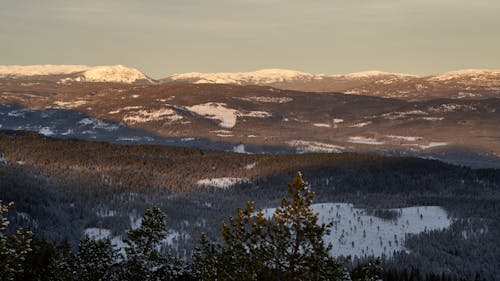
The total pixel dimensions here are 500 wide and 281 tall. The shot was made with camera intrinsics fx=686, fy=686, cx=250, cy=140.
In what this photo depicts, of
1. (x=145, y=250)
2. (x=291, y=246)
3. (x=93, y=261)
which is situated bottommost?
(x=93, y=261)

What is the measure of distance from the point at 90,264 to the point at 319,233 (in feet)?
106

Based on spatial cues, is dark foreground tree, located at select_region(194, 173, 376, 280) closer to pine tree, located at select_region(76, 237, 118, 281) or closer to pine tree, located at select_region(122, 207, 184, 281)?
pine tree, located at select_region(122, 207, 184, 281)

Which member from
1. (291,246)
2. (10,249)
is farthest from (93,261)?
(291,246)

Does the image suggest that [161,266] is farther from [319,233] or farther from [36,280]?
[319,233]

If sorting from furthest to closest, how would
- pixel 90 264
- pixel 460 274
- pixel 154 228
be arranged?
pixel 460 274
pixel 90 264
pixel 154 228

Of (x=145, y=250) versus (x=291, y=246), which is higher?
(x=291, y=246)

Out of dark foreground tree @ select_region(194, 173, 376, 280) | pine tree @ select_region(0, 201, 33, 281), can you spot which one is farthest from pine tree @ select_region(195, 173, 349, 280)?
pine tree @ select_region(0, 201, 33, 281)

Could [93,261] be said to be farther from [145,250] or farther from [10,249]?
[10,249]

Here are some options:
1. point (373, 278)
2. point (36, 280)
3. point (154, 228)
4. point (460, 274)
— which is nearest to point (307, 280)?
point (373, 278)

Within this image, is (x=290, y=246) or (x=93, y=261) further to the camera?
(x=93, y=261)

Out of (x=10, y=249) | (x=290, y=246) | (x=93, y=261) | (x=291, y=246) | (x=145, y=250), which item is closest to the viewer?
(x=10, y=249)

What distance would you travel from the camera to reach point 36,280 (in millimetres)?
64562

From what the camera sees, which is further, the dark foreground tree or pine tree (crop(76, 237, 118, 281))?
pine tree (crop(76, 237, 118, 281))

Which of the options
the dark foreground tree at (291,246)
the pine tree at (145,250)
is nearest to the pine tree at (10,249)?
the dark foreground tree at (291,246)
